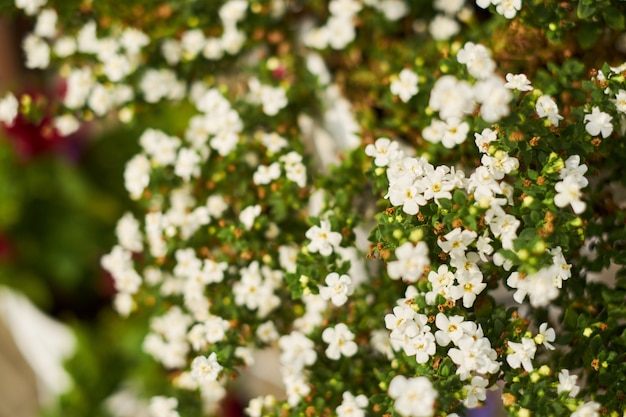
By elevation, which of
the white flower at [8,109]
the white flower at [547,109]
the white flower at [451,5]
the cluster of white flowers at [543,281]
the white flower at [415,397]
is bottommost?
the white flower at [415,397]

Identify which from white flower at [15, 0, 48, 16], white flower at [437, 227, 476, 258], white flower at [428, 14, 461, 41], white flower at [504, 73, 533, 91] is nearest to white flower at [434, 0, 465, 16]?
white flower at [428, 14, 461, 41]

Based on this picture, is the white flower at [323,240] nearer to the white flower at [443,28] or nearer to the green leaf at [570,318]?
the green leaf at [570,318]

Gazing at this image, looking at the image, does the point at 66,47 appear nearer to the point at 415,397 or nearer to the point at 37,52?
the point at 37,52

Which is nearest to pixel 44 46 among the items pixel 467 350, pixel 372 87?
pixel 372 87

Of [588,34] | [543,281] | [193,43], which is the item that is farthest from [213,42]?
[543,281]

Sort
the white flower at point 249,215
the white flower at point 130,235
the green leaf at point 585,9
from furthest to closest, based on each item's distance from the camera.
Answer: the white flower at point 130,235
the white flower at point 249,215
the green leaf at point 585,9

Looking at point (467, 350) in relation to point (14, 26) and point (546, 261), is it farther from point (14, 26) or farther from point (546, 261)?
point (14, 26)

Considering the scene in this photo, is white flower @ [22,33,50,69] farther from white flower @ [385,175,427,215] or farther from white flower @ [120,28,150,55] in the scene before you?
white flower @ [385,175,427,215]

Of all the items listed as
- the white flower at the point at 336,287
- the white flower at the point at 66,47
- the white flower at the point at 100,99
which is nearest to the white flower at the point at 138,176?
the white flower at the point at 100,99
